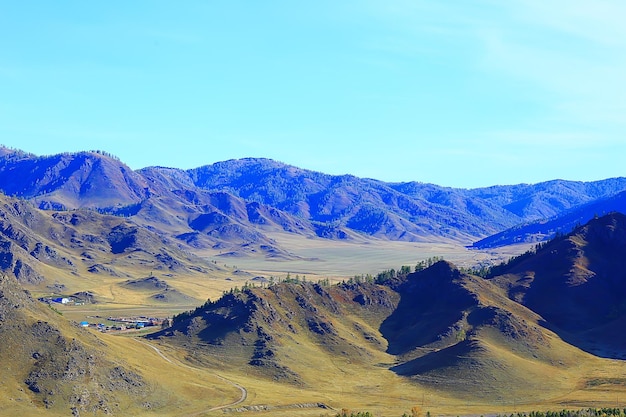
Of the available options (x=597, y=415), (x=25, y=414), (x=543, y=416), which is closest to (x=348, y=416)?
(x=543, y=416)

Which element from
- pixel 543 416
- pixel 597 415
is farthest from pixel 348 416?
pixel 597 415

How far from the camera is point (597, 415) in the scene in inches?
7820

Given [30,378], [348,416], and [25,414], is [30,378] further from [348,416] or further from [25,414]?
[348,416]

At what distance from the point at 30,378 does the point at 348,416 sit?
260 feet

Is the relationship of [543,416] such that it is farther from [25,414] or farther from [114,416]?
[25,414]

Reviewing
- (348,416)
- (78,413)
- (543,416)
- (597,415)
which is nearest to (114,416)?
(78,413)

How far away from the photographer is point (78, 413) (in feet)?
638

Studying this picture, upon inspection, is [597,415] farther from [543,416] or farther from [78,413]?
[78,413]

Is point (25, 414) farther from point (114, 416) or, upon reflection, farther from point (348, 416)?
point (348, 416)

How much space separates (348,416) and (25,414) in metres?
76.5

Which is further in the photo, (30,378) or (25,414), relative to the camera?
(30,378)

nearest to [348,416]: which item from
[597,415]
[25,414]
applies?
[597,415]

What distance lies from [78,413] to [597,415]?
416 ft

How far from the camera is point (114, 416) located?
7800 inches
